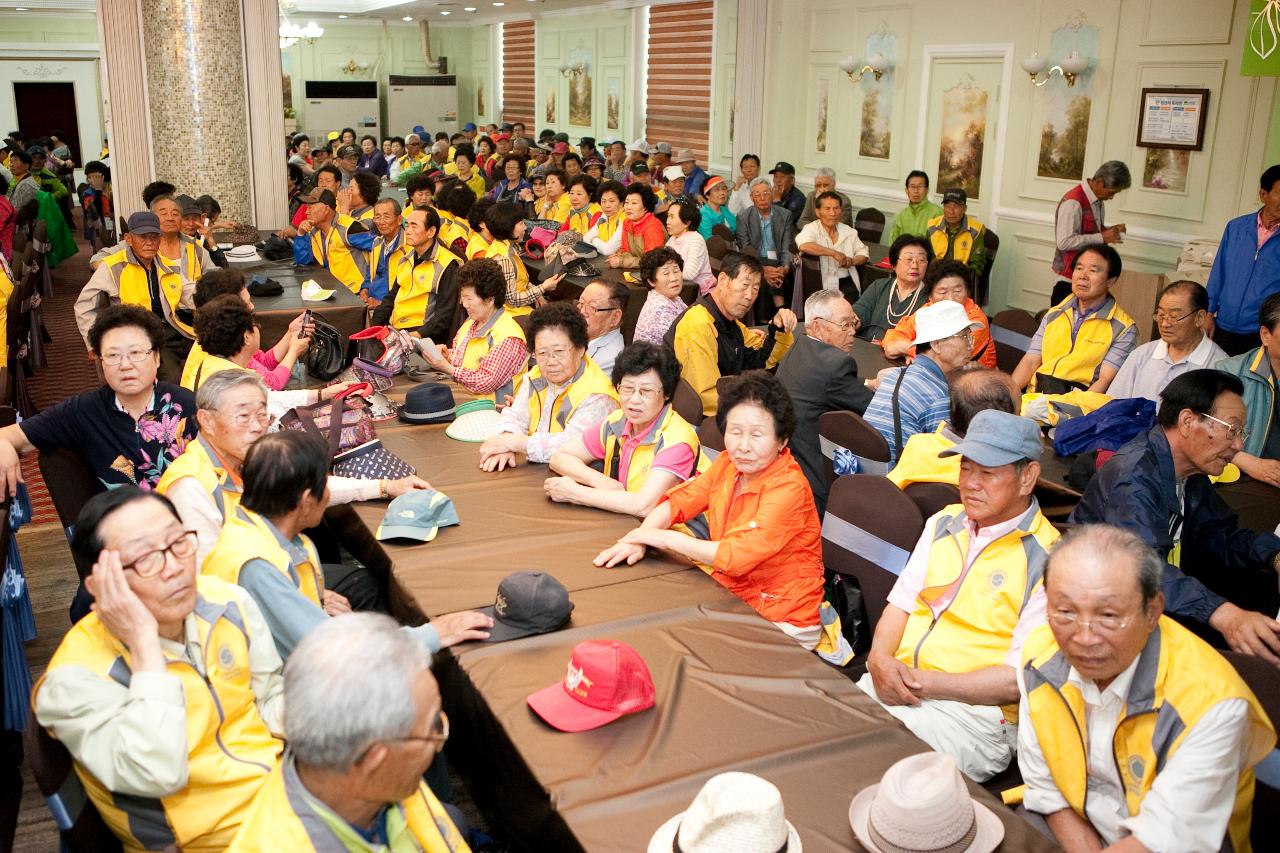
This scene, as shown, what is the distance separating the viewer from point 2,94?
21.1m

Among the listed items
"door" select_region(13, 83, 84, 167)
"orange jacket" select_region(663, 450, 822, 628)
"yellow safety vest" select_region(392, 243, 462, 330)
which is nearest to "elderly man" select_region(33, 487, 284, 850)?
"orange jacket" select_region(663, 450, 822, 628)

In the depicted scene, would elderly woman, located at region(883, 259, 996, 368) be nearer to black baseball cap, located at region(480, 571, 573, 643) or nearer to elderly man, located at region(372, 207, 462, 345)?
elderly man, located at region(372, 207, 462, 345)

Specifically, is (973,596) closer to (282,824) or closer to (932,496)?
(932,496)

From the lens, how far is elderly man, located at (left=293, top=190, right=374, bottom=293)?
773 centimetres

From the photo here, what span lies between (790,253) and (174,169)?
5275 mm

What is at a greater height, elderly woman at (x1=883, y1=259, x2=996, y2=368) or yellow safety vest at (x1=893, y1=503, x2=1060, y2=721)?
elderly woman at (x1=883, y1=259, x2=996, y2=368)

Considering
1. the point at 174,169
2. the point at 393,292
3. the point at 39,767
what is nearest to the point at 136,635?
the point at 39,767

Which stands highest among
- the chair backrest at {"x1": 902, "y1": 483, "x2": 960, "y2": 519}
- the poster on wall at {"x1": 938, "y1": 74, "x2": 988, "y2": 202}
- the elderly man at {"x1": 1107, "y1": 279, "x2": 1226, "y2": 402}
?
the poster on wall at {"x1": 938, "y1": 74, "x2": 988, "y2": 202}

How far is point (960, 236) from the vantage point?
29.3 feet

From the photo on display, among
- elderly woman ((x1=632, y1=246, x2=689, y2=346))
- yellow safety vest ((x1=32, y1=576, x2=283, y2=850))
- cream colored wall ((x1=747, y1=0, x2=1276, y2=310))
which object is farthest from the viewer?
cream colored wall ((x1=747, y1=0, x2=1276, y2=310))

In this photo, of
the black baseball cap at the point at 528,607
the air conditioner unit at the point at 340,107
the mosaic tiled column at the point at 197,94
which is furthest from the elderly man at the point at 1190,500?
the air conditioner unit at the point at 340,107

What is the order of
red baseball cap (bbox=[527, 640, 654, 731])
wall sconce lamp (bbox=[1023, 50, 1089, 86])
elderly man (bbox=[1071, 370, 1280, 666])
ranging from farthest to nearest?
1. wall sconce lamp (bbox=[1023, 50, 1089, 86])
2. elderly man (bbox=[1071, 370, 1280, 666])
3. red baseball cap (bbox=[527, 640, 654, 731])

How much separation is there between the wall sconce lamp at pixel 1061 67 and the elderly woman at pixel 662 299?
4.15m

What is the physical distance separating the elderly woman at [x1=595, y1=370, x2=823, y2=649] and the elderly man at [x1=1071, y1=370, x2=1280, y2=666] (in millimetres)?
906
